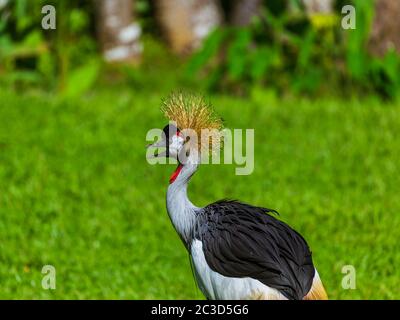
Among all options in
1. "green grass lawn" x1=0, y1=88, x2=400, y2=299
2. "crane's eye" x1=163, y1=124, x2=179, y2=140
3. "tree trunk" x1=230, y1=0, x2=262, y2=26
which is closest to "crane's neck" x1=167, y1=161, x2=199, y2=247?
"crane's eye" x1=163, y1=124, x2=179, y2=140

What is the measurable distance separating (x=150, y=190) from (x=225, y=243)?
9.62 ft

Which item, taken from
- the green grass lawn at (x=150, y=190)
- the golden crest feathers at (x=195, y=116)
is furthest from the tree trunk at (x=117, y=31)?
the golden crest feathers at (x=195, y=116)

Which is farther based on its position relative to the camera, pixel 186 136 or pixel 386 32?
pixel 386 32

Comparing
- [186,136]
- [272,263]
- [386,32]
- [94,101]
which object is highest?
[386,32]

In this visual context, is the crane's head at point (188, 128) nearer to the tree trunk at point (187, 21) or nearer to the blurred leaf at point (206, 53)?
the blurred leaf at point (206, 53)

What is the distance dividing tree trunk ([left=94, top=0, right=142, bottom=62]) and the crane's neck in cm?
625

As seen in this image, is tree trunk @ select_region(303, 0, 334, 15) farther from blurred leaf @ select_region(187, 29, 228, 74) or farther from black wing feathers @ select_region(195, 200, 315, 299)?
black wing feathers @ select_region(195, 200, 315, 299)

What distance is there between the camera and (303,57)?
7.79m

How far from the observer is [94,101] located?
757 cm

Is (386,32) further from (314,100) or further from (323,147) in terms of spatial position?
(323,147)

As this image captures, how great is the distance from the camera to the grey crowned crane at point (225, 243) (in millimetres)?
2820

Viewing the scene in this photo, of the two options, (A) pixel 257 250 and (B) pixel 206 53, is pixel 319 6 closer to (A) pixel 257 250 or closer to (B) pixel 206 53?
(B) pixel 206 53
